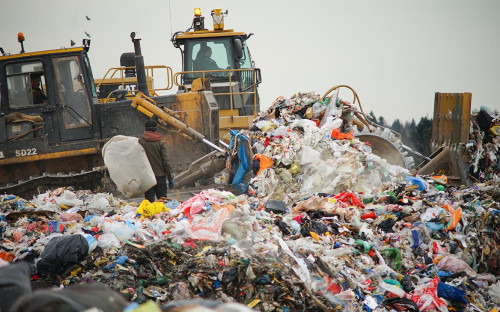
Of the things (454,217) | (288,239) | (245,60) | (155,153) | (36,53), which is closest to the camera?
(288,239)

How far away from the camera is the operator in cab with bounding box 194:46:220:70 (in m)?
11.1

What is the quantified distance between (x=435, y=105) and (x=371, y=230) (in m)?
4.66

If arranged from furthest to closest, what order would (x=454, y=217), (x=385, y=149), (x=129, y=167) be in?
1. (x=385, y=149)
2. (x=129, y=167)
3. (x=454, y=217)

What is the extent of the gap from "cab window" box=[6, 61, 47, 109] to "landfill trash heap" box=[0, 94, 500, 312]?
1.81m

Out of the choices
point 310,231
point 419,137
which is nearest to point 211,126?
point 310,231

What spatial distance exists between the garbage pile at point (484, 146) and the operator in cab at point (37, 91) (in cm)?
709

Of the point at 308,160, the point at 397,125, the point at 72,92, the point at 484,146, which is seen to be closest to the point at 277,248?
the point at 308,160

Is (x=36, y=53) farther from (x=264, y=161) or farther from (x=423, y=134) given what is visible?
(x=423, y=134)

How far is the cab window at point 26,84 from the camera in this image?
8430 millimetres

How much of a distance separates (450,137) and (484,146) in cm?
59

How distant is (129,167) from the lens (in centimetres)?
714

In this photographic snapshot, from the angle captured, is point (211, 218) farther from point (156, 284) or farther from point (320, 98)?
point (320, 98)

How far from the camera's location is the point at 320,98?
10.1m

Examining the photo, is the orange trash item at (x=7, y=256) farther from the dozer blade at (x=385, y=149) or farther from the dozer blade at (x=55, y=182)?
the dozer blade at (x=385, y=149)
